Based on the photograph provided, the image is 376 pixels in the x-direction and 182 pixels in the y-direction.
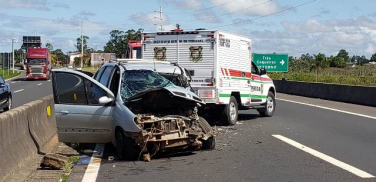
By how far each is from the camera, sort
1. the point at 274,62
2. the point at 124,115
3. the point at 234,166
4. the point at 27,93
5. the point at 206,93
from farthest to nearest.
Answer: the point at 274,62, the point at 27,93, the point at 206,93, the point at 124,115, the point at 234,166

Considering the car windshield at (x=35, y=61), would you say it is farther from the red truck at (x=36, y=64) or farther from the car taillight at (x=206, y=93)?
the car taillight at (x=206, y=93)

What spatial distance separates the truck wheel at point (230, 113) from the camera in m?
14.7

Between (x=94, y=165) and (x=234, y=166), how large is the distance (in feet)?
8.10

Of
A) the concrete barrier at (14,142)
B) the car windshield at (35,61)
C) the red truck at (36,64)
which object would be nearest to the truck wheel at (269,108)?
the concrete barrier at (14,142)

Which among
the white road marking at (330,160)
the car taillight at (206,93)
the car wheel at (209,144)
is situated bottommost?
the white road marking at (330,160)

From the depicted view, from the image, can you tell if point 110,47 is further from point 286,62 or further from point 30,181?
point 30,181

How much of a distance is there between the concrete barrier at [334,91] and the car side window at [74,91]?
16.5 metres

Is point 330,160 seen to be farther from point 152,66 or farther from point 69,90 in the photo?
point 69,90

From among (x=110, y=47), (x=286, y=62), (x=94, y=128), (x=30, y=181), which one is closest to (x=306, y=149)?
(x=94, y=128)

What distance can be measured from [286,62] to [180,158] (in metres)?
33.0

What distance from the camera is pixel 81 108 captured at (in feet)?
32.4

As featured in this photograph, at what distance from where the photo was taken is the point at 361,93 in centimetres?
2462

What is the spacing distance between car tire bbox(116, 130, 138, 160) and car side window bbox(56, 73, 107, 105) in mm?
912

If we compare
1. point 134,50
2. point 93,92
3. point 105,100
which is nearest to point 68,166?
point 105,100
